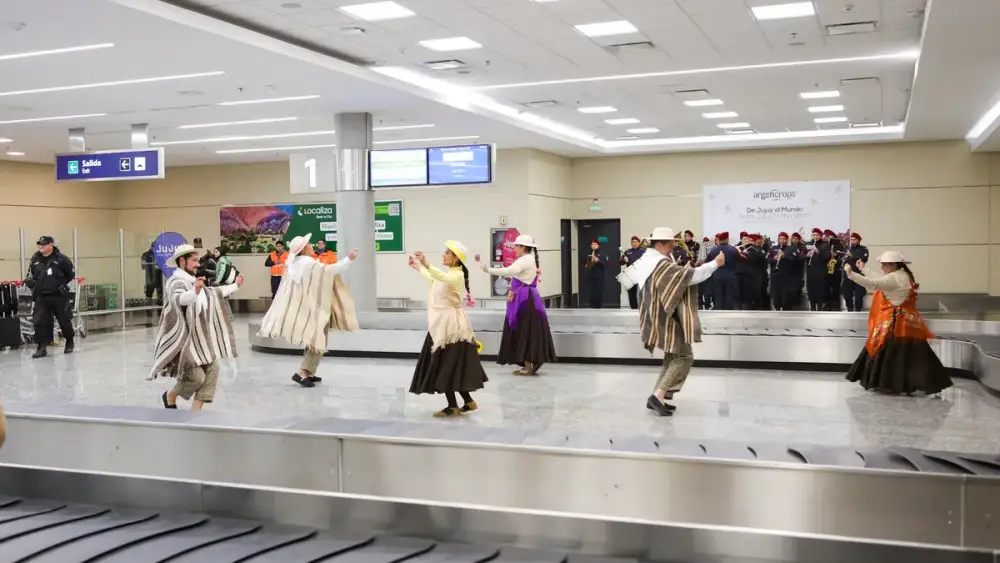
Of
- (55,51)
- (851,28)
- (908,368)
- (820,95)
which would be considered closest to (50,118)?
(55,51)

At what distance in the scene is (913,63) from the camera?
12.3m

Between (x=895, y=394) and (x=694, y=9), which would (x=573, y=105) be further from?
(x=895, y=394)

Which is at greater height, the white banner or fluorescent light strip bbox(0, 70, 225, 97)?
fluorescent light strip bbox(0, 70, 225, 97)

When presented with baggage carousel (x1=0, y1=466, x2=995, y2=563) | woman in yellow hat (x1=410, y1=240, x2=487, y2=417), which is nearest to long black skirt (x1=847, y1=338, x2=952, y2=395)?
woman in yellow hat (x1=410, y1=240, x2=487, y2=417)

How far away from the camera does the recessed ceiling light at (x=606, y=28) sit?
1002 centimetres

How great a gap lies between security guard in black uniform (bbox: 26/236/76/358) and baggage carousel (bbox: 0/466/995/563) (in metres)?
10.4

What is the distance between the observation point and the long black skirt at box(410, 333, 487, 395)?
8273 mm

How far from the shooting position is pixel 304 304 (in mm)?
10281

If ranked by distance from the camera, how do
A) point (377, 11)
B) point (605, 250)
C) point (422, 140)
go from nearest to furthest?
point (377, 11)
point (422, 140)
point (605, 250)

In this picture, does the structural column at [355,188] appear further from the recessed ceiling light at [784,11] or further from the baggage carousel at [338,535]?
the baggage carousel at [338,535]

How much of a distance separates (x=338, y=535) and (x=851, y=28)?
8.84 m

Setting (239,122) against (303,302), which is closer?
(303,302)

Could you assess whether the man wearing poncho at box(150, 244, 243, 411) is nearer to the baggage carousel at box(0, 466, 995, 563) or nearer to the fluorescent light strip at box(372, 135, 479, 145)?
the baggage carousel at box(0, 466, 995, 563)

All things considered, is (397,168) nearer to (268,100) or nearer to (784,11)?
(268,100)
